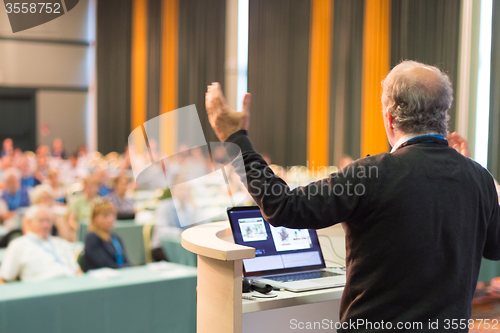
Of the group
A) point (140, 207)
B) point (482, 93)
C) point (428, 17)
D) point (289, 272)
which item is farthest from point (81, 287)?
point (428, 17)

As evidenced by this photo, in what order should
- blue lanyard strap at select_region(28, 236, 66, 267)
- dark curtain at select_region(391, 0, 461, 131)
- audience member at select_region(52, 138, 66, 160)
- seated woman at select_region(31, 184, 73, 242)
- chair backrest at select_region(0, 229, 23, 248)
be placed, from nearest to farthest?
blue lanyard strap at select_region(28, 236, 66, 267) < chair backrest at select_region(0, 229, 23, 248) < seated woman at select_region(31, 184, 73, 242) < dark curtain at select_region(391, 0, 461, 131) < audience member at select_region(52, 138, 66, 160)

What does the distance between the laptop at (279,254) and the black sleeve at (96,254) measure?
1.71 m

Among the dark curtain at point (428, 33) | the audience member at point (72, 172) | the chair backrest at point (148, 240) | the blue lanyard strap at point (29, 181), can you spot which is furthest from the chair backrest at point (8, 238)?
the dark curtain at point (428, 33)

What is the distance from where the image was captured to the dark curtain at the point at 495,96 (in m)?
5.14

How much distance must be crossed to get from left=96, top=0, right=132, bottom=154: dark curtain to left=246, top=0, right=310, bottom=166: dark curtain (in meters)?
3.81

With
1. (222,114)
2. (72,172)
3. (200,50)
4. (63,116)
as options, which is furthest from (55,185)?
(63,116)

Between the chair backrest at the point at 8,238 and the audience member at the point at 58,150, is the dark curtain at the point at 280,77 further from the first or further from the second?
the chair backrest at the point at 8,238

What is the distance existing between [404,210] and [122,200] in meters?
4.46

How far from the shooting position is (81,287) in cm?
244

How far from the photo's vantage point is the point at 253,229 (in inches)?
71.7

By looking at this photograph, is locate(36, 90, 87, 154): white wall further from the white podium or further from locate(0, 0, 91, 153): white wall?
the white podium

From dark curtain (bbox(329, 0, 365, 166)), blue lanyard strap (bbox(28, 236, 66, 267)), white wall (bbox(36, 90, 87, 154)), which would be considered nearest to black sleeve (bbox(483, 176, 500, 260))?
blue lanyard strap (bbox(28, 236, 66, 267))

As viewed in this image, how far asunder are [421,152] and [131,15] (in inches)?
446

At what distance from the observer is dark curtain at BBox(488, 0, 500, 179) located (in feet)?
16.9
